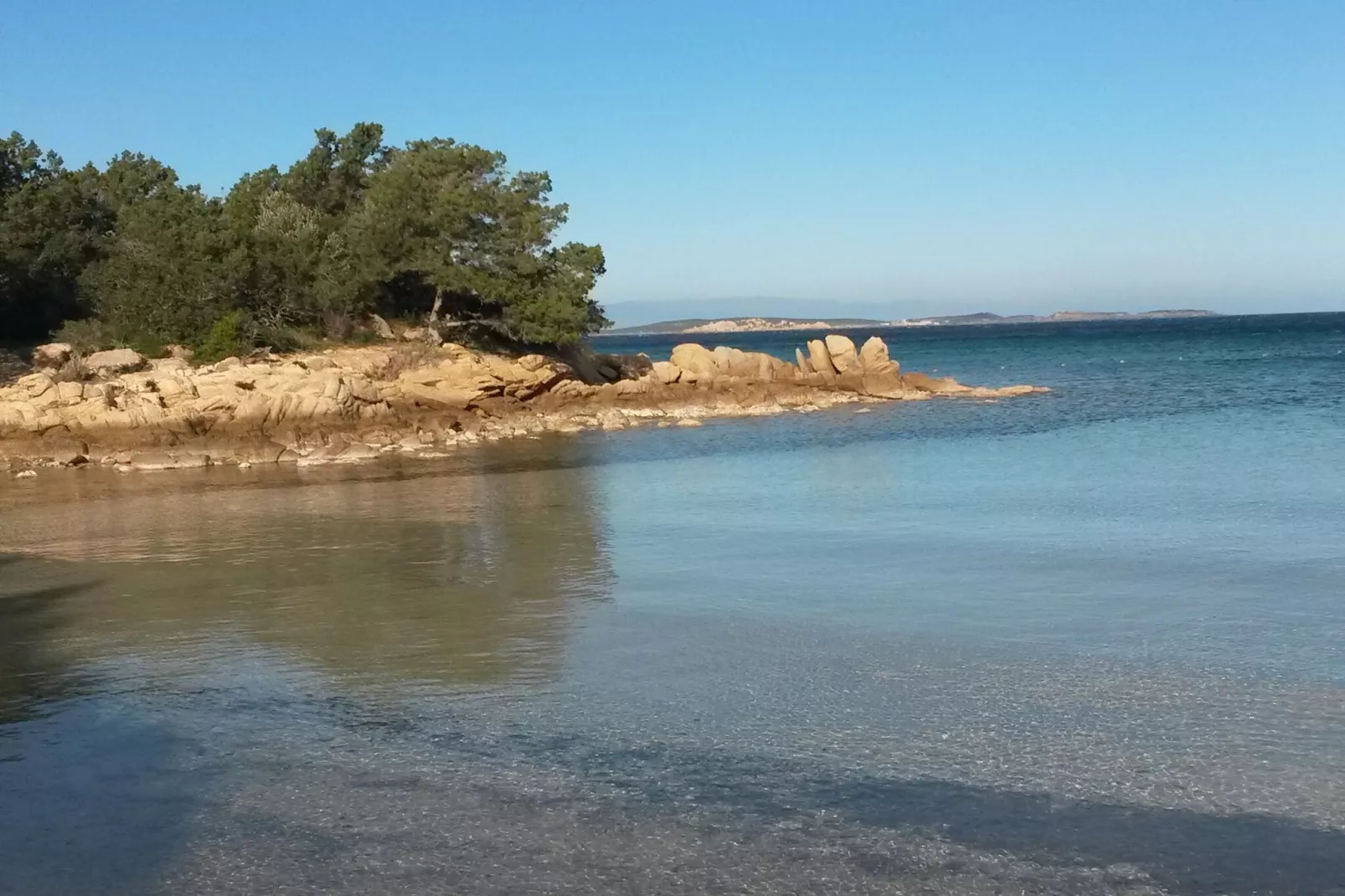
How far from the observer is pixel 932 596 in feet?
39.4

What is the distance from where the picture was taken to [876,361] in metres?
48.9

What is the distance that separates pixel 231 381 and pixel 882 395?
2432 cm

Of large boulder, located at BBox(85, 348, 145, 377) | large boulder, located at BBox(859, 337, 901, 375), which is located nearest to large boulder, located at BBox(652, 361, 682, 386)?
large boulder, located at BBox(859, 337, 901, 375)

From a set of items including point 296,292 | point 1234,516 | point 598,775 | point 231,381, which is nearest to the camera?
point 598,775

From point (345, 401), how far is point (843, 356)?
75.5 ft

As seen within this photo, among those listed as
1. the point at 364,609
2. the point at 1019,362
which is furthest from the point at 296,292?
the point at 1019,362

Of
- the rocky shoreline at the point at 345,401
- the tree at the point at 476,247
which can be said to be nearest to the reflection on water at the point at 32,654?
the rocky shoreline at the point at 345,401

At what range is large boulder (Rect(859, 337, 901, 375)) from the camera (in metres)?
48.4

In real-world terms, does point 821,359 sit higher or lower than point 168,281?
lower

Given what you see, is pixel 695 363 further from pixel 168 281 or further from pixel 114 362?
pixel 114 362

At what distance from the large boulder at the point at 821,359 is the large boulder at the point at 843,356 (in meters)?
0.16

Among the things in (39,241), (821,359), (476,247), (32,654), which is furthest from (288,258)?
(32,654)

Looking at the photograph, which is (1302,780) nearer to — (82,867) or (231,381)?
(82,867)

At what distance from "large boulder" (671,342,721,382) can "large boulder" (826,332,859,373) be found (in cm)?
529
